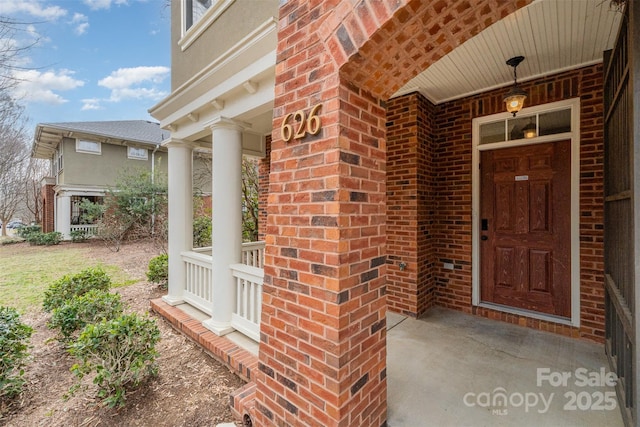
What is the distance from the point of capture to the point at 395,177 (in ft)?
13.3

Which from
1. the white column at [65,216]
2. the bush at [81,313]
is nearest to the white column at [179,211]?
the bush at [81,313]

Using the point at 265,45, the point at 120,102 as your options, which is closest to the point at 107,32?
the point at 265,45

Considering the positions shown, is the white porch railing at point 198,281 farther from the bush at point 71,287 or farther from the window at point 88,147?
the window at point 88,147

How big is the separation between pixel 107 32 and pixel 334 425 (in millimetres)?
7913

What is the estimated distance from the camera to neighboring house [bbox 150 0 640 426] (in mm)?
1649

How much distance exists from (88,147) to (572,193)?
17915 millimetres

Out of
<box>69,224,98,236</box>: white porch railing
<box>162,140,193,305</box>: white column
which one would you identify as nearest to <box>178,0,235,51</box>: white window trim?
<box>162,140,193,305</box>: white column

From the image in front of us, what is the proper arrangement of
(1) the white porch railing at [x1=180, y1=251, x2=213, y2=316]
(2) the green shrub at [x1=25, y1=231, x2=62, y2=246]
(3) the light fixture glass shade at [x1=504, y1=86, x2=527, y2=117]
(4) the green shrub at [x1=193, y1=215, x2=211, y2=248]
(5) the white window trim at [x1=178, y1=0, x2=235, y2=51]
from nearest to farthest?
(3) the light fixture glass shade at [x1=504, y1=86, x2=527, y2=117] < (5) the white window trim at [x1=178, y1=0, x2=235, y2=51] < (1) the white porch railing at [x1=180, y1=251, x2=213, y2=316] < (4) the green shrub at [x1=193, y1=215, x2=211, y2=248] < (2) the green shrub at [x1=25, y1=231, x2=62, y2=246]

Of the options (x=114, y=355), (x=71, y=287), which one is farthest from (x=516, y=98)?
(x=71, y=287)

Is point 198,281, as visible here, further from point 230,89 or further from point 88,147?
point 88,147

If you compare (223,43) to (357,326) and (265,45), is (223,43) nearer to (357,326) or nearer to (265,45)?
(265,45)

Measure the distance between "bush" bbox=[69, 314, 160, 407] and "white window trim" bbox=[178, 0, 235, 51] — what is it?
3.70 meters

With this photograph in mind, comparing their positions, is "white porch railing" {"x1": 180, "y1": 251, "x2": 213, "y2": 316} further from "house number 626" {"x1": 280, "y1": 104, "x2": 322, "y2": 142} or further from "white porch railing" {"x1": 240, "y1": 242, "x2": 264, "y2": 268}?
"house number 626" {"x1": 280, "y1": 104, "x2": 322, "y2": 142}

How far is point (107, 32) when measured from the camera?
583 cm
